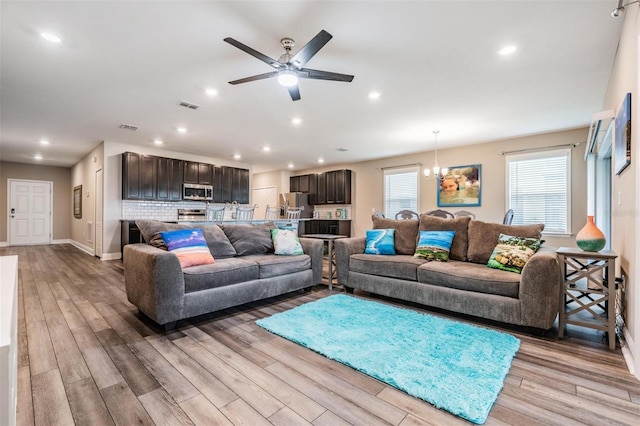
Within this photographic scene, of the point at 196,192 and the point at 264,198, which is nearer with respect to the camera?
the point at 196,192

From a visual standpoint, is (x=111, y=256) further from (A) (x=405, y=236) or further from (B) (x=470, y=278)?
(B) (x=470, y=278)

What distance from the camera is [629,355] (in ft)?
6.56

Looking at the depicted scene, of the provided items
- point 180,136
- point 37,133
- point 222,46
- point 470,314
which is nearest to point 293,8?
point 222,46

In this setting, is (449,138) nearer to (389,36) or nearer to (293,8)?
(389,36)

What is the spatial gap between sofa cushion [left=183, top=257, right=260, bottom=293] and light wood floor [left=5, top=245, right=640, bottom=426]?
0.36 m

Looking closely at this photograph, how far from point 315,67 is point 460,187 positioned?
15.1 feet

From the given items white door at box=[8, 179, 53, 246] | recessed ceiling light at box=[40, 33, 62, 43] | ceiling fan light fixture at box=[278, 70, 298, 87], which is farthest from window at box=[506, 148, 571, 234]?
white door at box=[8, 179, 53, 246]

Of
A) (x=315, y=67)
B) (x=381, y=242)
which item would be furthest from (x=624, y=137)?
(x=315, y=67)

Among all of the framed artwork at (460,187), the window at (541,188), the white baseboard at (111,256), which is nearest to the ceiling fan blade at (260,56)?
the framed artwork at (460,187)

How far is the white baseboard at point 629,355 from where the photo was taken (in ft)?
6.08

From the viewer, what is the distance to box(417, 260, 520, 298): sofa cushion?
102 inches

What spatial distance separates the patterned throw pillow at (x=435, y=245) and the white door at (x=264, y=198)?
7.12 metres

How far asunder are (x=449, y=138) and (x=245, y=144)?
4.23 metres

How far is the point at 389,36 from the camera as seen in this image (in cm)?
252
